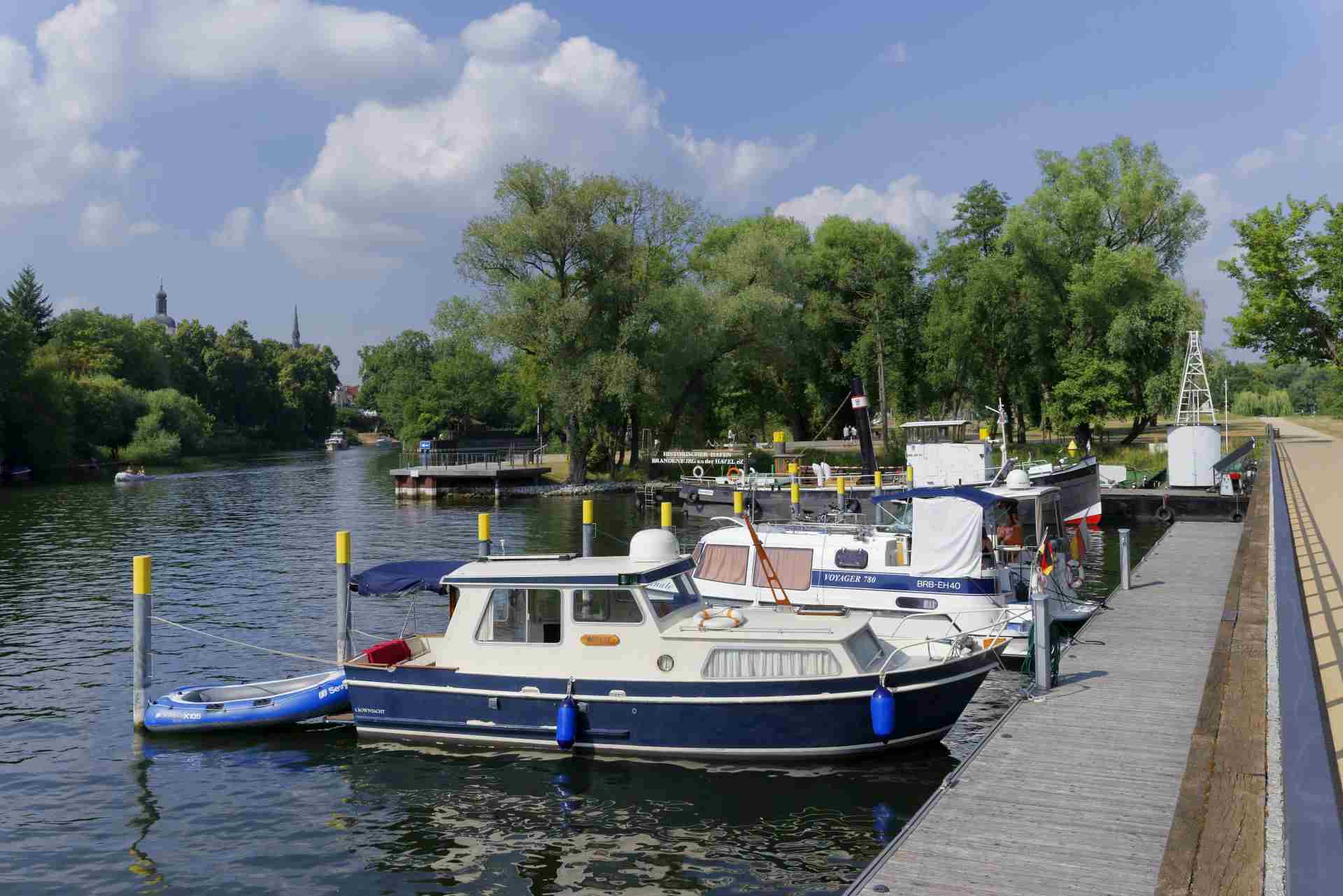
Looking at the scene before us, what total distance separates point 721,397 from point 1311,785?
207 feet

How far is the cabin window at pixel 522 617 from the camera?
597 inches

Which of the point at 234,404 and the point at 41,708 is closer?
the point at 41,708

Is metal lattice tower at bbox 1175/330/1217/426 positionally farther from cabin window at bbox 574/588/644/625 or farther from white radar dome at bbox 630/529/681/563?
cabin window at bbox 574/588/644/625

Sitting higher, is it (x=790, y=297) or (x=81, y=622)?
(x=790, y=297)

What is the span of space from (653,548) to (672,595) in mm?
786

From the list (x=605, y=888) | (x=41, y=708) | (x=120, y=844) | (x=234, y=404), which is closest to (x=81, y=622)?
(x=41, y=708)

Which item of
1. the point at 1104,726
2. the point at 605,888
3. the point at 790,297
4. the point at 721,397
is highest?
the point at 790,297

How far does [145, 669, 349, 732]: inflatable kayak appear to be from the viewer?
52.4 feet

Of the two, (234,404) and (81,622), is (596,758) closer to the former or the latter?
(81,622)

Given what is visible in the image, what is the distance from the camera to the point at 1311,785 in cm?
553

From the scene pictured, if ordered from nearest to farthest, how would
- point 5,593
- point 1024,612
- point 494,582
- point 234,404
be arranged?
point 494,582, point 1024,612, point 5,593, point 234,404

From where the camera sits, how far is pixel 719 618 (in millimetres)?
14930

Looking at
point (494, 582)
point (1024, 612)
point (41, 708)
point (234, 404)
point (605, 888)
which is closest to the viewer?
point (605, 888)

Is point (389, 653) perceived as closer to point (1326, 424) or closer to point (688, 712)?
point (688, 712)
